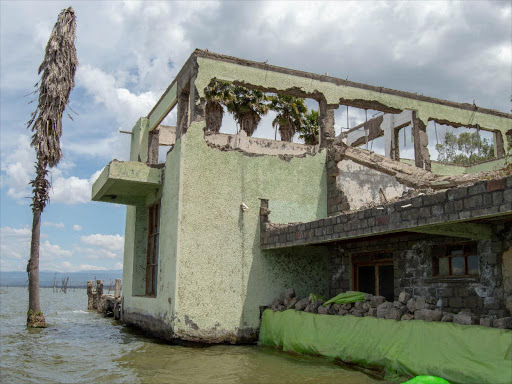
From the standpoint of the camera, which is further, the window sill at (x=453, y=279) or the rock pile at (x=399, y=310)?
the window sill at (x=453, y=279)

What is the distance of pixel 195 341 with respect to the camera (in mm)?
12516

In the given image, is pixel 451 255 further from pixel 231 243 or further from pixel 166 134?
pixel 166 134

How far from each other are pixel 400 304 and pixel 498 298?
1.73 m

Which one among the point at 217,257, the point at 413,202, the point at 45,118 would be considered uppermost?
the point at 45,118

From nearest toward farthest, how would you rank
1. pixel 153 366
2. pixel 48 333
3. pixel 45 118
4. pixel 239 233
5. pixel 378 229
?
1. pixel 378 229
2. pixel 153 366
3. pixel 239 233
4. pixel 48 333
5. pixel 45 118

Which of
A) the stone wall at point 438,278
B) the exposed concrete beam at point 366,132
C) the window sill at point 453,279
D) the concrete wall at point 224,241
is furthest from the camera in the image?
the exposed concrete beam at point 366,132

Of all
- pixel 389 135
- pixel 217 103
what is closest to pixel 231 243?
pixel 389 135

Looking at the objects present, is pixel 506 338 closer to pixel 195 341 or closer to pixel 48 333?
pixel 195 341

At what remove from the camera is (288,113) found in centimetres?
2797

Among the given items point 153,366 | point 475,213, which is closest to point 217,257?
point 153,366

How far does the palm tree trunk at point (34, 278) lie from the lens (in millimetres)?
17125

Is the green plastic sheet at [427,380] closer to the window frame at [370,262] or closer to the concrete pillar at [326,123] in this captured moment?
the window frame at [370,262]

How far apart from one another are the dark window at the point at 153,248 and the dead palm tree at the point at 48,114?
3.81 meters

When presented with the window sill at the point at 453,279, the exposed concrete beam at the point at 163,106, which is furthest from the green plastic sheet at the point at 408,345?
the exposed concrete beam at the point at 163,106
